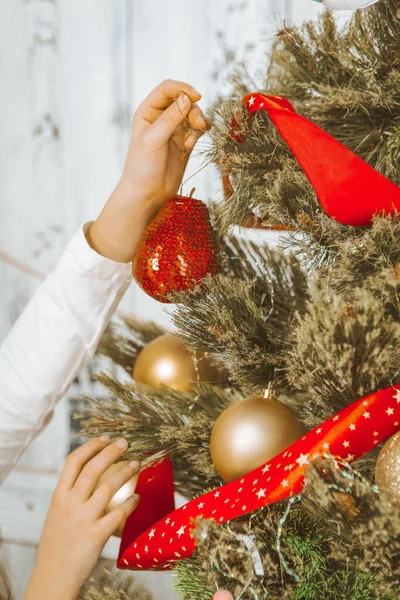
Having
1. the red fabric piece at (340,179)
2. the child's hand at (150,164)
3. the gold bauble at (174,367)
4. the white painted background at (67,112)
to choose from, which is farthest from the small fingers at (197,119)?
the white painted background at (67,112)

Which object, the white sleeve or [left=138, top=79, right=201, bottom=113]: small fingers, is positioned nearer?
[left=138, top=79, right=201, bottom=113]: small fingers

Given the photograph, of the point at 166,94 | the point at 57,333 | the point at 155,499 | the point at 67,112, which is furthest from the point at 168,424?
the point at 67,112

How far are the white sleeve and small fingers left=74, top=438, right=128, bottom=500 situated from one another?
0.16 meters

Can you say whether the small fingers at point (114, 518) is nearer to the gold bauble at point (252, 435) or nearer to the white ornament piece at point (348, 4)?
the gold bauble at point (252, 435)

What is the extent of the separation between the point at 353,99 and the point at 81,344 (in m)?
0.38

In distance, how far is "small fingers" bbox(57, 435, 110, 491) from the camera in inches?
20.9

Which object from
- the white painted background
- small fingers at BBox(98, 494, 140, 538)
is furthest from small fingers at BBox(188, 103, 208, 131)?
the white painted background

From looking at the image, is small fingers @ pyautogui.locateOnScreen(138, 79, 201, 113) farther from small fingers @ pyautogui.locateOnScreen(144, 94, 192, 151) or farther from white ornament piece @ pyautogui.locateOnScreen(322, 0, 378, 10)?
white ornament piece @ pyautogui.locateOnScreen(322, 0, 378, 10)

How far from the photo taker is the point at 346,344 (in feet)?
1.01

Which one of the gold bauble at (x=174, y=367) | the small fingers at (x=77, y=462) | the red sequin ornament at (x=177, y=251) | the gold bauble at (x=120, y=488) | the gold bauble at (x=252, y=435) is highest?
the red sequin ornament at (x=177, y=251)

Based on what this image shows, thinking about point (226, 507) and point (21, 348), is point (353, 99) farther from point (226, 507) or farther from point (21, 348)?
point (21, 348)

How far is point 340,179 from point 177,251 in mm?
133

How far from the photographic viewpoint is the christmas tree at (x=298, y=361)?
12.4 inches

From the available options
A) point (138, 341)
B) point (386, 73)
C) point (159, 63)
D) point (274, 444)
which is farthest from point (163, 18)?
point (274, 444)
